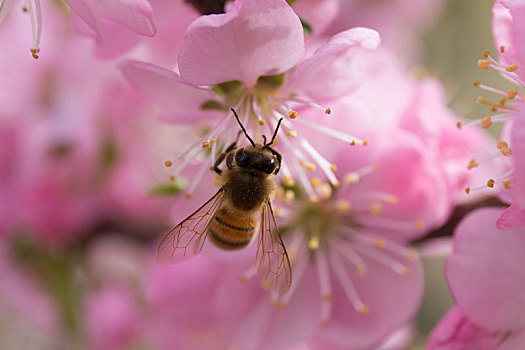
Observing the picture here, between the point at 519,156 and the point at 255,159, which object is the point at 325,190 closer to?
the point at 255,159

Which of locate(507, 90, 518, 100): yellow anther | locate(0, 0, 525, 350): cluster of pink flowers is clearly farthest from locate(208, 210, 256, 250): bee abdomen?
locate(507, 90, 518, 100): yellow anther

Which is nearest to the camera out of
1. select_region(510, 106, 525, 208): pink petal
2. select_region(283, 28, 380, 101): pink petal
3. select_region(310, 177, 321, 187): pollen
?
select_region(510, 106, 525, 208): pink petal

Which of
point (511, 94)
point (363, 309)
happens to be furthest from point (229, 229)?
point (511, 94)

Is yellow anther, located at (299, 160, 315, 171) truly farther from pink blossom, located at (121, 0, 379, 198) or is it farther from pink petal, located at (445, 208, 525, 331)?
pink petal, located at (445, 208, 525, 331)

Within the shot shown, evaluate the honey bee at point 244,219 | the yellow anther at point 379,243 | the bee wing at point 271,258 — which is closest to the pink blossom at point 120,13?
the honey bee at point 244,219

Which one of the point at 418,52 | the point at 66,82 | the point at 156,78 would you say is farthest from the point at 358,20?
the point at 156,78
